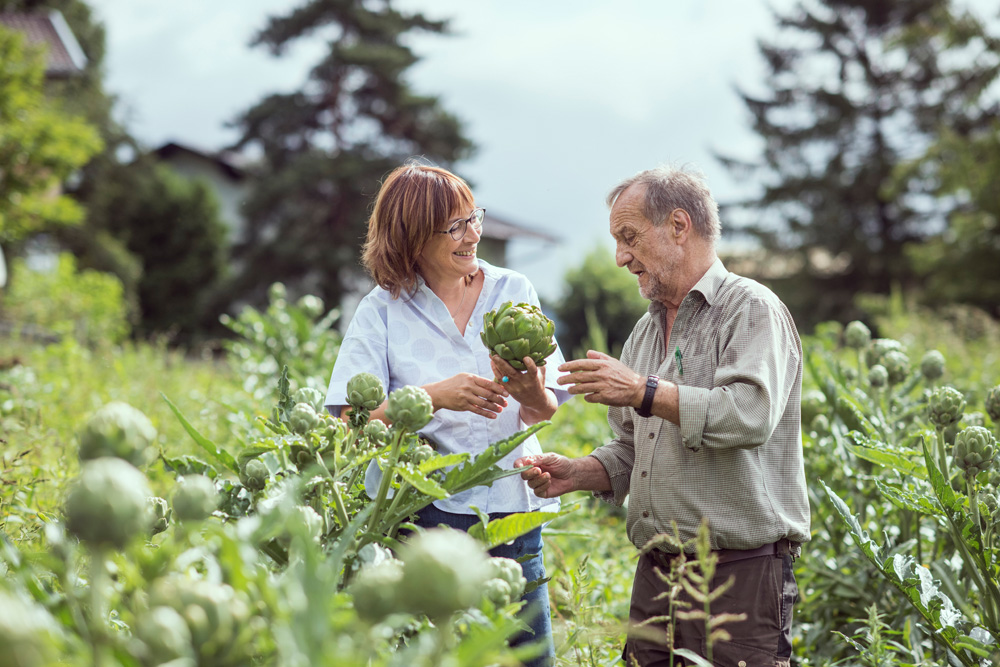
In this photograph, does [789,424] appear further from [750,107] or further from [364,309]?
[750,107]

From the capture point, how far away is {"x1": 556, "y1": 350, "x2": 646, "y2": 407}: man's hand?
1.67 meters

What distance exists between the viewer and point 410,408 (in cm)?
116

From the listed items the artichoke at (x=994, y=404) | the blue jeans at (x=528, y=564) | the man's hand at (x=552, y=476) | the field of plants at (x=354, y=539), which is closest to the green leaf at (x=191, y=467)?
the field of plants at (x=354, y=539)

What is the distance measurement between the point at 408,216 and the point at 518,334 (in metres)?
0.52

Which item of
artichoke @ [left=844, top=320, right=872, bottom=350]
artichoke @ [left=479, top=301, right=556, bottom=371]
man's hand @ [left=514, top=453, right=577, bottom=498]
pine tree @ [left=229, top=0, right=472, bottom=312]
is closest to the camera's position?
artichoke @ [left=479, top=301, right=556, bottom=371]

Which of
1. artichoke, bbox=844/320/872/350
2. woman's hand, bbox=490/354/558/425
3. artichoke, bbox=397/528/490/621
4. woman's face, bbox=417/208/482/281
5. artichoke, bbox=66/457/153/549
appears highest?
artichoke, bbox=66/457/153/549

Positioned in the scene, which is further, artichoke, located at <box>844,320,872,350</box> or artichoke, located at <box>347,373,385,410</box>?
artichoke, located at <box>844,320,872,350</box>

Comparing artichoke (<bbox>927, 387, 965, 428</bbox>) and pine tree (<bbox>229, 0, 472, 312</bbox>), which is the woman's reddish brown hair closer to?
artichoke (<bbox>927, 387, 965, 428</bbox>)

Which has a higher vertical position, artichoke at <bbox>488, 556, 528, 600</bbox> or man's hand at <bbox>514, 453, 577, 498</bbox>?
artichoke at <bbox>488, 556, 528, 600</bbox>

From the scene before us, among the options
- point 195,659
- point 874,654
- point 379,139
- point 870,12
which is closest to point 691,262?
point 874,654

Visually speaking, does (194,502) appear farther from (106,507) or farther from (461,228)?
(461,228)

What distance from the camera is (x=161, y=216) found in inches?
782

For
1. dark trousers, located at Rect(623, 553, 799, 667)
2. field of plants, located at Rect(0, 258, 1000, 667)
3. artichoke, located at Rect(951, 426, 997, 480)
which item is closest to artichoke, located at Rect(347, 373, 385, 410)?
field of plants, located at Rect(0, 258, 1000, 667)

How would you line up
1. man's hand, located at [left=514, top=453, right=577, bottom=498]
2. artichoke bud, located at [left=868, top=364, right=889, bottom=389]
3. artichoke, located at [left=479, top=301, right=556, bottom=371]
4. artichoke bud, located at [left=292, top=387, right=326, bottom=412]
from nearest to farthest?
artichoke bud, located at [left=292, top=387, right=326, bottom=412]
artichoke, located at [left=479, top=301, right=556, bottom=371]
man's hand, located at [left=514, top=453, right=577, bottom=498]
artichoke bud, located at [left=868, top=364, right=889, bottom=389]
